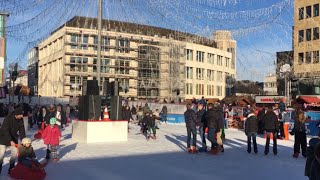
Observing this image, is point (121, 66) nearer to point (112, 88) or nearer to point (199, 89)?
point (199, 89)

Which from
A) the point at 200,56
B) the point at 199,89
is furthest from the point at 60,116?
the point at 200,56

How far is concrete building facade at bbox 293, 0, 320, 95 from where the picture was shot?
45469mm

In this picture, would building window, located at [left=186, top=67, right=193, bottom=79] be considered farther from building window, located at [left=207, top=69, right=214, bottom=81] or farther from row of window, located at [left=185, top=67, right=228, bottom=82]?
building window, located at [left=207, top=69, right=214, bottom=81]

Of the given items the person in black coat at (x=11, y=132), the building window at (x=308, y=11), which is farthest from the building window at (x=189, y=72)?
the person in black coat at (x=11, y=132)

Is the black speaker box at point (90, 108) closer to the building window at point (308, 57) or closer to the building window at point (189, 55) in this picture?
the building window at point (308, 57)

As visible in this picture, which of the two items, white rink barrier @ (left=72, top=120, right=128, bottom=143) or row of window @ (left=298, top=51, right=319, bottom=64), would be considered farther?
row of window @ (left=298, top=51, right=319, bottom=64)

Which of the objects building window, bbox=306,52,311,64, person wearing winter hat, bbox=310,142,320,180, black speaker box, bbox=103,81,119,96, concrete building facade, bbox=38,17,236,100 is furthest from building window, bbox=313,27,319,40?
person wearing winter hat, bbox=310,142,320,180

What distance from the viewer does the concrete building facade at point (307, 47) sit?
45.5m

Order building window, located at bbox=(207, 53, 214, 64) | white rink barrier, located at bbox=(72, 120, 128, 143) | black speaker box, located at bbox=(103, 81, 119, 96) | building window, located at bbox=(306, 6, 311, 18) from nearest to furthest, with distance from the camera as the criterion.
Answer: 1. white rink barrier, located at bbox=(72, 120, 128, 143)
2. black speaker box, located at bbox=(103, 81, 119, 96)
3. building window, located at bbox=(306, 6, 311, 18)
4. building window, located at bbox=(207, 53, 214, 64)

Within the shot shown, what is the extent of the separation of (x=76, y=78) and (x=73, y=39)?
7.03 metres

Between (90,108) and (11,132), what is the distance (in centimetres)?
809

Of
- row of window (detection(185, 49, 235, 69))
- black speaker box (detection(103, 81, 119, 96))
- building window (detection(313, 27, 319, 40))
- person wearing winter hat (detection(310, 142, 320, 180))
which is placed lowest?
person wearing winter hat (detection(310, 142, 320, 180))

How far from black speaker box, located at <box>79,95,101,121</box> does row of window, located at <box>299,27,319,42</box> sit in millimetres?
34155

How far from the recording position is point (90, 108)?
16859 millimetres
